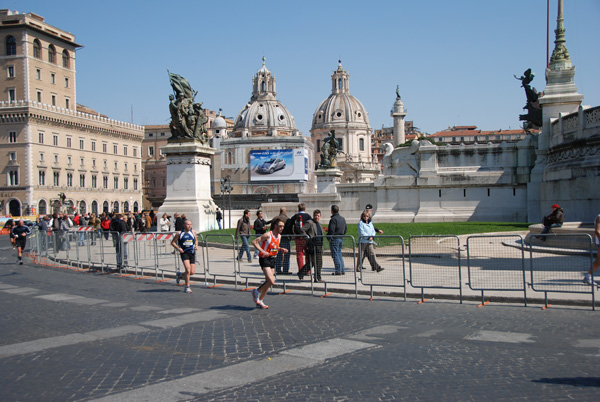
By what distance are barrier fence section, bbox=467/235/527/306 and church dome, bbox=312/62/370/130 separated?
147 m

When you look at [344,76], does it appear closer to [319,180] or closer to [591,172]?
[319,180]

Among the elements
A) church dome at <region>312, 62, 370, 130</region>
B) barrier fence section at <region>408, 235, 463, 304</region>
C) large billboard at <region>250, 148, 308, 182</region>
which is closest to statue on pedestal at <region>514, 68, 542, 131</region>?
barrier fence section at <region>408, 235, 463, 304</region>

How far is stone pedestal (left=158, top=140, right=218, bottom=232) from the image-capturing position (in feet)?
82.7

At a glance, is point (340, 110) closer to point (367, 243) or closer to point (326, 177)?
point (326, 177)

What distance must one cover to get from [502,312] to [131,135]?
92.6m

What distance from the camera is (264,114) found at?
149750mm

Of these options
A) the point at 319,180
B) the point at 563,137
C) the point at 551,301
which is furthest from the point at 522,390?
the point at 319,180

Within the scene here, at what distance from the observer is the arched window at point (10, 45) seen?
82.3 meters

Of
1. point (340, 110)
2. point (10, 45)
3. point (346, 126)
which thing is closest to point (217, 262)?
point (10, 45)

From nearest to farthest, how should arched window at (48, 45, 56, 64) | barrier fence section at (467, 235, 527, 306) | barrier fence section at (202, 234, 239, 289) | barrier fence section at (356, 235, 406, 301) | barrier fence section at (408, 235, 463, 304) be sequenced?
barrier fence section at (467, 235, 527, 306) → barrier fence section at (408, 235, 463, 304) → barrier fence section at (356, 235, 406, 301) → barrier fence section at (202, 234, 239, 289) → arched window at (48, 45, 56, 64)

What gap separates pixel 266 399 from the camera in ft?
17.8

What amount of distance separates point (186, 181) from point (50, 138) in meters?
61.8

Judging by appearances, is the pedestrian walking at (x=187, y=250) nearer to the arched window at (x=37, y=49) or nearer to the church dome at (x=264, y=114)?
the arched window at (x=37, y=49)

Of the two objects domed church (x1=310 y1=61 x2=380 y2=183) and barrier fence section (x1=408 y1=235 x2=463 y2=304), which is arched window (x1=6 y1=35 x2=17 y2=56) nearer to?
barrier fence section (x1=408 y1=235 x2=463 y2=304)
